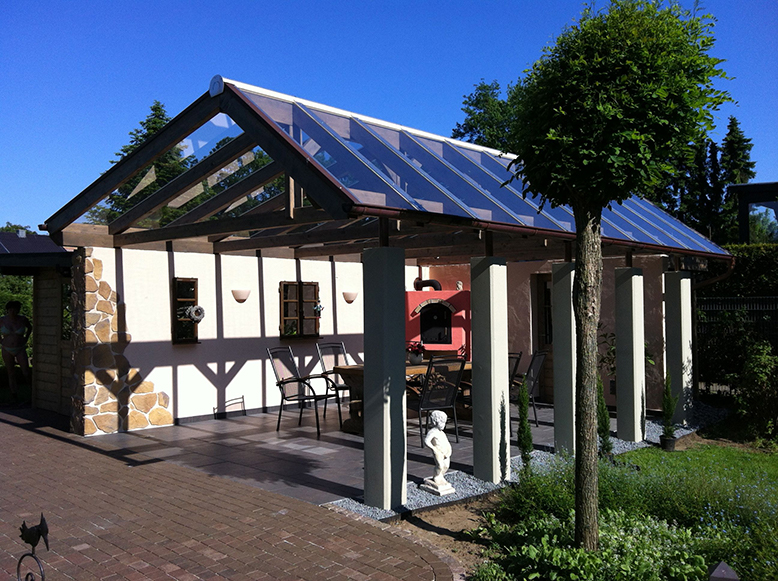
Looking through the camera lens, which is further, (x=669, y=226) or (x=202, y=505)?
(x=669, y=226)

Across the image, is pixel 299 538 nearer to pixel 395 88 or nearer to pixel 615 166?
pixel 615 166

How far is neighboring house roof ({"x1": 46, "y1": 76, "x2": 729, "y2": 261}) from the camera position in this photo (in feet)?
17.4

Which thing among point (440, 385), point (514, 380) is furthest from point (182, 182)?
point (514, 380)

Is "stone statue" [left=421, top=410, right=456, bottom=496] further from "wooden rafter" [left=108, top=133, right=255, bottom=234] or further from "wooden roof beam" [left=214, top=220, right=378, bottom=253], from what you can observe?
"wooden rafter" [left=108, top=133, right=255, bottom=234]

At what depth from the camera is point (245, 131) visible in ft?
19.9

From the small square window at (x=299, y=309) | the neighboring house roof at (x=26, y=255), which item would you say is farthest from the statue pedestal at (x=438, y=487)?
the neighboring house roof at (x=26, y=255)

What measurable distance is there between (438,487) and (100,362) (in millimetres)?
5110

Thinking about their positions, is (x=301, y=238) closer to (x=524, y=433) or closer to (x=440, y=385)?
(x=440, y=385)

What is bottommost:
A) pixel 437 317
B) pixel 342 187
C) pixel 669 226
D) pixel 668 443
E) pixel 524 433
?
pixel 668 443

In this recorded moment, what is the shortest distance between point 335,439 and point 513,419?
2.93 m

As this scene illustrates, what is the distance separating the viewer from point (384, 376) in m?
5.28

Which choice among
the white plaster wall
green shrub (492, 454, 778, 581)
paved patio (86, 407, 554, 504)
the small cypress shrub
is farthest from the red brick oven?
green shrub (492, 454, 778, 581)

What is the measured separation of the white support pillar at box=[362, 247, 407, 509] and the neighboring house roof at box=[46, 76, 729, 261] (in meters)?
0.29

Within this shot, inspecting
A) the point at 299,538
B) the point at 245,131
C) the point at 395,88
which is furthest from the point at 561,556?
the point at 395,88
